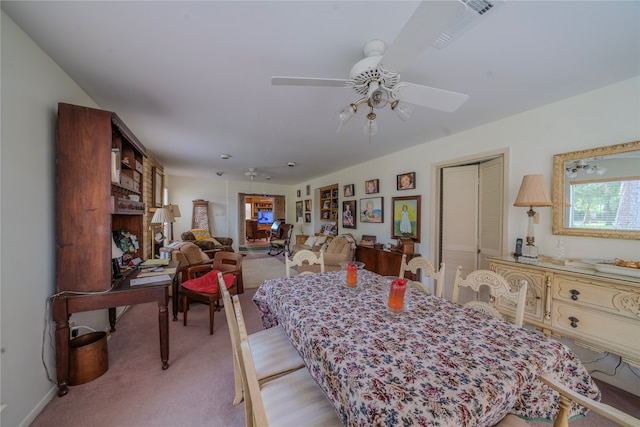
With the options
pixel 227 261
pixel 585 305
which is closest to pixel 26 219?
pixel 227 261

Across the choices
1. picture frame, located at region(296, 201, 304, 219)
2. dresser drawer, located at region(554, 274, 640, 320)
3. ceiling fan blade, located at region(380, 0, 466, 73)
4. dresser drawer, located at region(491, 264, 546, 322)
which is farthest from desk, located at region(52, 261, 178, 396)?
picture frame, located at region(296, 201, 304, 219)

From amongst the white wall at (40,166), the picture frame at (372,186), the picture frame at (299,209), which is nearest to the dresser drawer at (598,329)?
the white wall at (40,166)

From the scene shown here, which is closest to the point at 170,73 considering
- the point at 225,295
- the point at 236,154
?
the point at 225,295

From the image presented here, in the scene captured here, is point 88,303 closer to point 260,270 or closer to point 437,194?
point 260,270

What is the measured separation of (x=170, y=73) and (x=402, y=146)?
119 inches

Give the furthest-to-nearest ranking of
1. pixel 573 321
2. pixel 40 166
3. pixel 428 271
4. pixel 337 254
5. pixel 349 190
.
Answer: pixel 349 190
pixel 337 254
pixel 428 271
pixel 573 321
pixel 40 166

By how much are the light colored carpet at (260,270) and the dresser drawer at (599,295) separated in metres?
3.93

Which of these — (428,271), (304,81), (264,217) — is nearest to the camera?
(304,81)

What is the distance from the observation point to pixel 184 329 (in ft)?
8.46

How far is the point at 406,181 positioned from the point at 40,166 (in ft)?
12.7

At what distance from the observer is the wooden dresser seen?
4.84ft

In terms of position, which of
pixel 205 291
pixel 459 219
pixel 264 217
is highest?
pixel 459 219

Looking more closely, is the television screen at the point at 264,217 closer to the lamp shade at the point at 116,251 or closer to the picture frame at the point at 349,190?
the picture frame at the point at 349,190

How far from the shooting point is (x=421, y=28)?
0.87 metres
